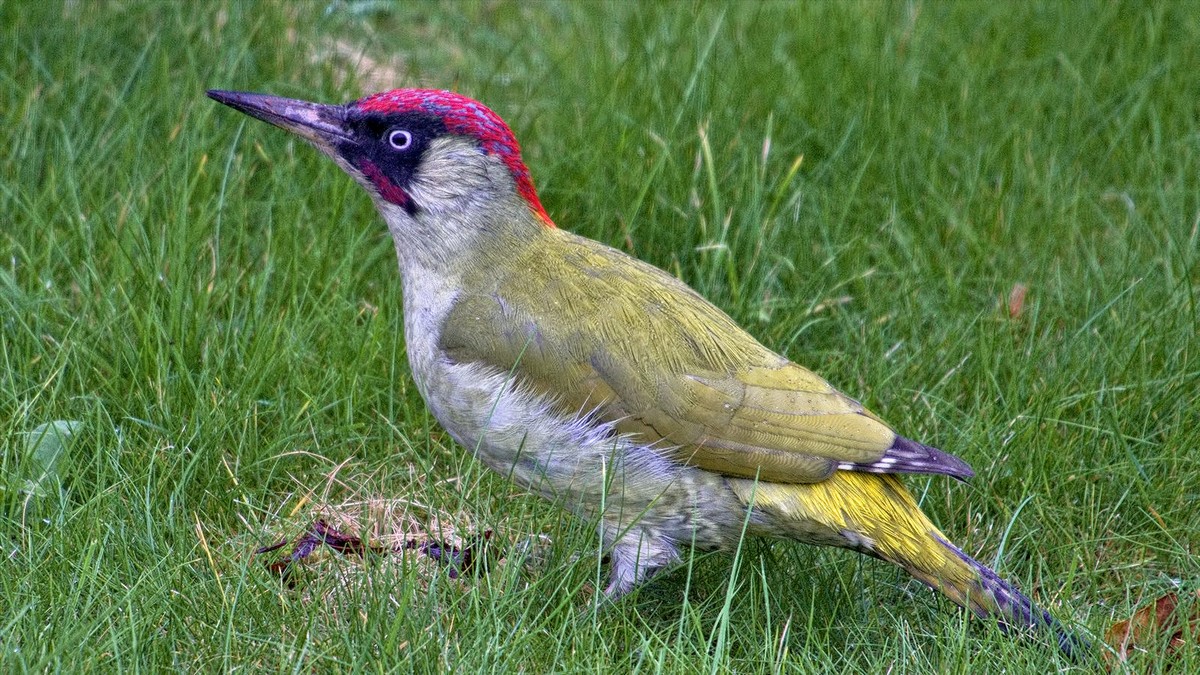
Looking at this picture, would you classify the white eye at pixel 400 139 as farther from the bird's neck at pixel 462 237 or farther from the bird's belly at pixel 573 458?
the bird's belly at pixel 573 458

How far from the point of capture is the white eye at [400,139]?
3.65 m

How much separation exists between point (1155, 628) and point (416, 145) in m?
2.07

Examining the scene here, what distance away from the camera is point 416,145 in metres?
3.65

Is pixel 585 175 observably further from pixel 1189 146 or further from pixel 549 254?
pixel 1189 146

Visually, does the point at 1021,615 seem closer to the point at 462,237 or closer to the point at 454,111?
the point at 462,237

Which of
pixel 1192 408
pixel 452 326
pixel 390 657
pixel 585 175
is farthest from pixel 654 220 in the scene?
pixel 390 657

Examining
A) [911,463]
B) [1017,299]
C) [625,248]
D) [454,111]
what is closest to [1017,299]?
[1017,299]

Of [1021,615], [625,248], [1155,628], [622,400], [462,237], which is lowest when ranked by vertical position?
[1155,628]

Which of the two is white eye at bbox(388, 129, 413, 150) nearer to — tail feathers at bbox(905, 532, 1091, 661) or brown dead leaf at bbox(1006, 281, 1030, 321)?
tail feathers at bbox(905, 532, 1091, 661)

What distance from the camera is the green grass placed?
3.20m

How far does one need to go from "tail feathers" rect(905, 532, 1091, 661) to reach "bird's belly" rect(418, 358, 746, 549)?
1.57 feet

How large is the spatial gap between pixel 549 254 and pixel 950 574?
123 cm

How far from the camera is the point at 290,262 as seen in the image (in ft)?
13.9

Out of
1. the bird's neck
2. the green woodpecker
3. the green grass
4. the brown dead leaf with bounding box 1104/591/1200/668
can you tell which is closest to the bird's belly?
the green woodpecker
